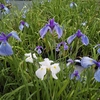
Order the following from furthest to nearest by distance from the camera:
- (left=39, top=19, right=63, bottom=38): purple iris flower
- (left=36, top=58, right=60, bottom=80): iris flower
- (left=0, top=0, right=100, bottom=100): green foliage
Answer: (left=0, top=0, right=100, bottom=100): green foliage → (left=39, top=19, right=63, bottom=38): purple iris flower → (left=36, top=58, right=60, bottom=80): iris flower

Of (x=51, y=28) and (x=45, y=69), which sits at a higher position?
(x=51, y=28)

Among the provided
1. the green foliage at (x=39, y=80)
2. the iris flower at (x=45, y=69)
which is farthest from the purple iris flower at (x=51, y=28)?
the iris flower at (x=45, y=69)

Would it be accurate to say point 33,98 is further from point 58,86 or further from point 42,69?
point 42,69

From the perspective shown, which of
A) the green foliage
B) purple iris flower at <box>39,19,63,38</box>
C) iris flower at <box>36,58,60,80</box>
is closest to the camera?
iris flower at <box>36,58,60,80</box>

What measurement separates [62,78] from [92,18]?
177 centimetres

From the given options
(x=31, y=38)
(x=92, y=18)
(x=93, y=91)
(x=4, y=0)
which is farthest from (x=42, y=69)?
(x=4, y=0)

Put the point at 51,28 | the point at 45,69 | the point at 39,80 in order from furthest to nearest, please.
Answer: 1. the point at 39,80
2. the point at 51,28
3. the point at 45,69

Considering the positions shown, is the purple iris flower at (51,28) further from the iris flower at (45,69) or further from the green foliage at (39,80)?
the iris flower at (45,69)

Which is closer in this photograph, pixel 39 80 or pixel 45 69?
pixel 45 69

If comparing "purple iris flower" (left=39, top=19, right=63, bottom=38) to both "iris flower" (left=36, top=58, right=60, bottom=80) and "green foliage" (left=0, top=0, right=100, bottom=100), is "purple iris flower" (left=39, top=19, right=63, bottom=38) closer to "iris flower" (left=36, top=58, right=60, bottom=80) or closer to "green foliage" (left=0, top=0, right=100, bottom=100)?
"green foliage" (left=0, top=0, right=100, bottom=100)

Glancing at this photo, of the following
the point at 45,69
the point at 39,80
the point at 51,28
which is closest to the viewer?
the point at 45,69

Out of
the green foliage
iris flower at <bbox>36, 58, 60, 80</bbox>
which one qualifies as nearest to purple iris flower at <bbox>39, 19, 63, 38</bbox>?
the green foliage

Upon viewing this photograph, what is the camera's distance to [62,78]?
1.56m

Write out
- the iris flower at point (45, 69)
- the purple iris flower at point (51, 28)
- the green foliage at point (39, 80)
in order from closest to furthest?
the iris flower at point (45, 69) < the purple iris flower at point (51, 28) < the green foliage at point (39, 80)
